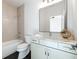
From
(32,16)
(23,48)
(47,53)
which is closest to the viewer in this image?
(47,53)

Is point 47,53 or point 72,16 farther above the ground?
point 72,16

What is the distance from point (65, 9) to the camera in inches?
78.5

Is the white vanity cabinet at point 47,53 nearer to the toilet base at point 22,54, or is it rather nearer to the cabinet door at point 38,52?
the cabinet door at point 38,52

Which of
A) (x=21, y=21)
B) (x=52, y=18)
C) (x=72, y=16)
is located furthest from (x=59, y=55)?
(x=21, y=21)

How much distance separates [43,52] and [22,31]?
6.75ft

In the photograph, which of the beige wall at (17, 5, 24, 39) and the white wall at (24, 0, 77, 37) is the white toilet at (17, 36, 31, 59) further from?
the beige wall at (17, 5, 24, 39)

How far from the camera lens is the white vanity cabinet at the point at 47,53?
4.62ft

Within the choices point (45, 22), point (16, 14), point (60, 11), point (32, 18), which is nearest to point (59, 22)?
point (60, 11)

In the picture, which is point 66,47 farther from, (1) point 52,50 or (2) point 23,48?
(2) point 23,48

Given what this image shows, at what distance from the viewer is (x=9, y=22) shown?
3488mm

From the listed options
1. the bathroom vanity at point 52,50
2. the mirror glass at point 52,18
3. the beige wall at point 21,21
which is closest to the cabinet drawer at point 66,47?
the bathroom vanity at point 52,50

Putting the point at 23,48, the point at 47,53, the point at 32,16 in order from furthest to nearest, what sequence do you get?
the point at 32,16 → the point at 23,48 → the point at 47,53

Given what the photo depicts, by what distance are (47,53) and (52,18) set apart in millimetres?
1061

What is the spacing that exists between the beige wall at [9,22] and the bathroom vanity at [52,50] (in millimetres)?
1708
